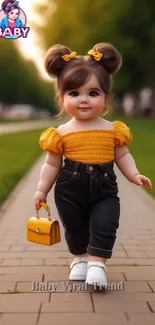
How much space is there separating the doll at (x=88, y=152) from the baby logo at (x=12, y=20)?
6.84 metres

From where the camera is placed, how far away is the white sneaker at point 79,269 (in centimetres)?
460

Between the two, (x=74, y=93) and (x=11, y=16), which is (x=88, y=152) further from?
(x=11, y=16)

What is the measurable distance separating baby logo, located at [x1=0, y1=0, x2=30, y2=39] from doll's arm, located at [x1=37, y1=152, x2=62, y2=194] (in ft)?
22.8

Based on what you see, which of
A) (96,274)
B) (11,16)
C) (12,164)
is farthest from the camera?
(12,164)

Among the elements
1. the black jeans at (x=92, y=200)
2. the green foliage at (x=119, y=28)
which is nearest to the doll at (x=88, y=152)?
the black jeans at (x=92, y=200)

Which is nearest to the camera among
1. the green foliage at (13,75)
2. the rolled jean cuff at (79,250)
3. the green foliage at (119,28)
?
the rolled jean cuff at (79,250)

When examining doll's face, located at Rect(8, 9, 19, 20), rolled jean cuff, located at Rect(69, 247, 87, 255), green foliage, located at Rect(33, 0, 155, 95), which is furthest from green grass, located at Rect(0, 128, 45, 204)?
green foliage, located at Rect(33, 0, 155, 95)

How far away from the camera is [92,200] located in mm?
4449

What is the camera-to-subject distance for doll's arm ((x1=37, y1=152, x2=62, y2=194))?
451 centimetres

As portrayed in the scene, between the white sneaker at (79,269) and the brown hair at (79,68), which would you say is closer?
the brown hair at (79,68)

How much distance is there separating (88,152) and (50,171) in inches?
12.9

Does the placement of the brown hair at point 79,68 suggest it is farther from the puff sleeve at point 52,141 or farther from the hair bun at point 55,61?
the puff sleeve at point 52,141

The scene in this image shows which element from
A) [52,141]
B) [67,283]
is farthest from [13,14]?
[67,283]

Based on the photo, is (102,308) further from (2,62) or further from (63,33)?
(2,62)
